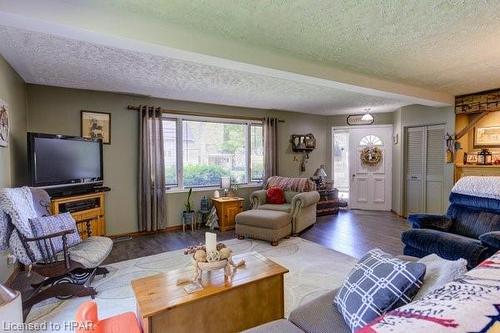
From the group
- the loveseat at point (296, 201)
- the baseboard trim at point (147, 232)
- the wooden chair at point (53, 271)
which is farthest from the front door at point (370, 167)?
the wooden chair at point (53, 271)

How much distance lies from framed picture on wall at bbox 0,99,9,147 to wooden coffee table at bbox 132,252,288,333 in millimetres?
2173

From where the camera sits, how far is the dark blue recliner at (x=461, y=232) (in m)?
2.38

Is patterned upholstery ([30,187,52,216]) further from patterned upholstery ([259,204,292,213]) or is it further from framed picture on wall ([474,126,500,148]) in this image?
framed picture on wall ([474,126,500,148])

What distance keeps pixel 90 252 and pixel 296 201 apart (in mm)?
2966

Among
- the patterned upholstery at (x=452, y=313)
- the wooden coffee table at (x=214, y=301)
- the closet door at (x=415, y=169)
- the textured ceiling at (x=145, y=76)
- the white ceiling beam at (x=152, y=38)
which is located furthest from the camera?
the closet door at (x=415, y=169)

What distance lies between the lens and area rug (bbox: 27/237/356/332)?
236 centimetres

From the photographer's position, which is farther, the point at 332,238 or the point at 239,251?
the point at 332,238

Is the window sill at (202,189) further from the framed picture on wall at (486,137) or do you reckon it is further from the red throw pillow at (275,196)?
the framed picture on wall at (486,137)

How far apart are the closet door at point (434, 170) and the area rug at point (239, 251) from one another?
117 inches

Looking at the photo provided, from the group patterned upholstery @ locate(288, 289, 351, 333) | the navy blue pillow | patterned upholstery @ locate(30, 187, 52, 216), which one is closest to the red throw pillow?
patterned upholstery @ locate(30, 187, 52, 216)

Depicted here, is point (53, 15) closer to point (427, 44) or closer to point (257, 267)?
point (257, 267)

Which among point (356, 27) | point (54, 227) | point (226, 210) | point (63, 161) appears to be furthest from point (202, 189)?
point (356, 27)

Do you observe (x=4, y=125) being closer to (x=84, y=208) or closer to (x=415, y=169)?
(x=84, y=208)

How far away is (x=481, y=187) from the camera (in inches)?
117
